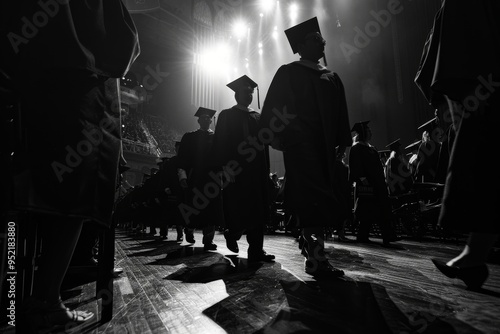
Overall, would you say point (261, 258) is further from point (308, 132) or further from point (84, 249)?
point (84, 249)

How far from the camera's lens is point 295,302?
49.6 inches

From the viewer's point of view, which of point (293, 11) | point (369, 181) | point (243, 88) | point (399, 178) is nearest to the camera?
point (243, 88)

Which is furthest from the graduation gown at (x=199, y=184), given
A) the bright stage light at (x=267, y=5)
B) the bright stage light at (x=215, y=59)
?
the bright stage light at (x=215, y=59)

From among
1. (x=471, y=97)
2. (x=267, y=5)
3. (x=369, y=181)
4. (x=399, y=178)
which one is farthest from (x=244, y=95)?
(x=267, y=5)

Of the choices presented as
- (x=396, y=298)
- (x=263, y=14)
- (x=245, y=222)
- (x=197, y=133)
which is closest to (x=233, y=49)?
(x=263, y=14)

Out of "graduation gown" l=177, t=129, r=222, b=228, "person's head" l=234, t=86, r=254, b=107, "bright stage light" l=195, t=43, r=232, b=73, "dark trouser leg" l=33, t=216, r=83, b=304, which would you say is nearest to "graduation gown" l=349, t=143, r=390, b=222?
"person's head" l=234, t=86, r=254, b=107

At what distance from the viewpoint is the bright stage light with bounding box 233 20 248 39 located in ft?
64.0

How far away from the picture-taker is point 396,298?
129cm

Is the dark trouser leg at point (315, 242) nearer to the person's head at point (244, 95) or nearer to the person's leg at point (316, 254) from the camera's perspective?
the person's leg at point (316, 254)

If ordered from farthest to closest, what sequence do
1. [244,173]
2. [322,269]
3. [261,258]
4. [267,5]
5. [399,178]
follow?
1. [267,5]
2. [399,178]
3. [244,173]
4. [261,258]
5. [322,269]

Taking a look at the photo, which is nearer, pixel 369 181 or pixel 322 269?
pixel 322 269

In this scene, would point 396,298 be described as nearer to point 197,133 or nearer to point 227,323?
point 227,323

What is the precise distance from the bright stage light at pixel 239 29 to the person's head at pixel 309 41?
743 inches

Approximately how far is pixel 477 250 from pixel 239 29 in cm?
2144
